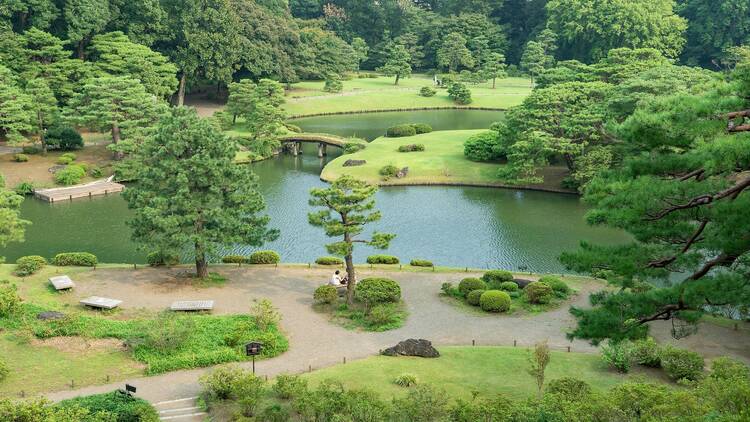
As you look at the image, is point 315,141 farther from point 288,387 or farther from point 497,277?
point 288,387

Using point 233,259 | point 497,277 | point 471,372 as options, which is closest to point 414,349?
point 471,372

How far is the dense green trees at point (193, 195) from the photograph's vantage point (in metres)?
32.3

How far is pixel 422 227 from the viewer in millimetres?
46031

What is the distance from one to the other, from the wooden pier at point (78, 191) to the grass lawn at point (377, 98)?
37.5 metres

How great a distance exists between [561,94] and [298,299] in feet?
108

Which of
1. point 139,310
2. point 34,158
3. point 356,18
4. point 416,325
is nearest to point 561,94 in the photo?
point 416,325

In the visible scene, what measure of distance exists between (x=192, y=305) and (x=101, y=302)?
372 centimetres

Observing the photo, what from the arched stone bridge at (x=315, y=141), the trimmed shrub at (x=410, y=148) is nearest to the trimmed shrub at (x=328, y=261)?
the trimmed shrub at (x=410, y=148)

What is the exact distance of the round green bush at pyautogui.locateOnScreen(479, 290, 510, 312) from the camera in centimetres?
3031

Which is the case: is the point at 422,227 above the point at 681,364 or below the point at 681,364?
below

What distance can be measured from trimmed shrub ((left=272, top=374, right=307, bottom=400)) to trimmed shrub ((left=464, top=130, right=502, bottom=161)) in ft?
134

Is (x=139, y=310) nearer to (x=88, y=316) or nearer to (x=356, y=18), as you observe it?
(x=88, y=316)

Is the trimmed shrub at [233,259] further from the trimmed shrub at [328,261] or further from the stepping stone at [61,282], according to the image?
the stepping stone at [61,282]

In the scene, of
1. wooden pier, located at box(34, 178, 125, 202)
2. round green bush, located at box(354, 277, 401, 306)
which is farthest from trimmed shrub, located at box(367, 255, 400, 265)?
wooden pier, located at box(34, 178, 125, 202)
